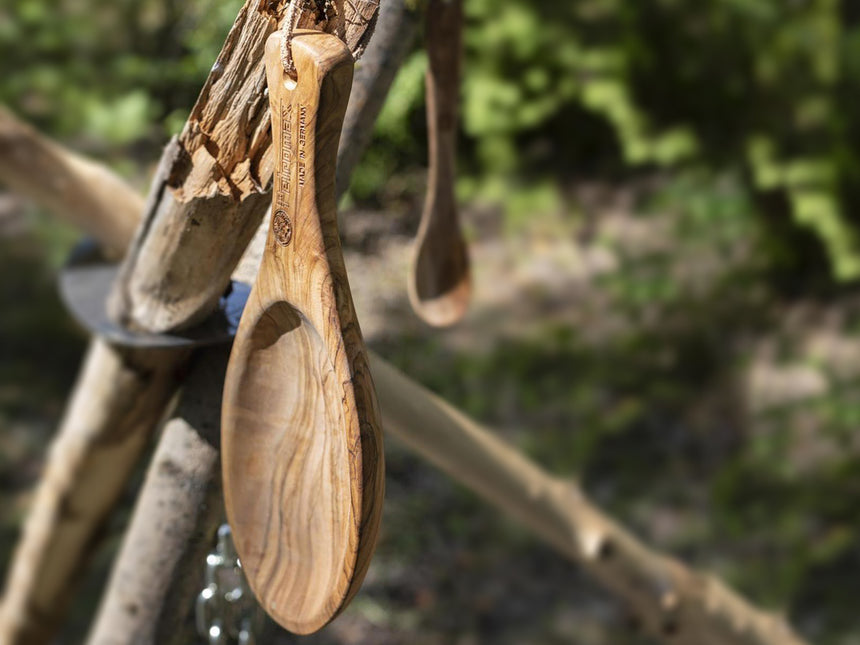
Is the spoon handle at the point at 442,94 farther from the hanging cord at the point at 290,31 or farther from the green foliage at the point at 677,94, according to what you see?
the green foliage at the point at 677,94

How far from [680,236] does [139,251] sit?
1.66 m

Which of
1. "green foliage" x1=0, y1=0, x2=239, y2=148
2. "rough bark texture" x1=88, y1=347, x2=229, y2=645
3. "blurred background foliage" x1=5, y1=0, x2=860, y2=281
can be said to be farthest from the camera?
"blurred background foliage" x1=5, y1=0, x2=860, y2=281

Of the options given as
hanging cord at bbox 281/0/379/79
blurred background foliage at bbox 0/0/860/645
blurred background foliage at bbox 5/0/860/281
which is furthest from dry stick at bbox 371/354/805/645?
blurred background foliage at bbox 5/0/860/281

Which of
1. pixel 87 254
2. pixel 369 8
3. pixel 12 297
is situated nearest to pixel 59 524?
pixel 87 254

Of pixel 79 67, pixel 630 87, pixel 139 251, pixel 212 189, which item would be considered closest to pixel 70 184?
pixel 139 251

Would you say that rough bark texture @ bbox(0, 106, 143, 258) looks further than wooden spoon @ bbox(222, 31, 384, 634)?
Yes

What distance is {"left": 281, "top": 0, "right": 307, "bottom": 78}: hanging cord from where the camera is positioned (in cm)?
43

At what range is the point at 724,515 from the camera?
72.6 inches

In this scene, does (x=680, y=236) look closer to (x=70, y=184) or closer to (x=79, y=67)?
(x=79, y=67)

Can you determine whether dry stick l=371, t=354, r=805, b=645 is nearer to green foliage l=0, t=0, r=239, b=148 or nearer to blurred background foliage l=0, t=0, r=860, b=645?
blurred background foliage l=0, t=0, r=860, b=645

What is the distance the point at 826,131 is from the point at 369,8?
5.27 feet

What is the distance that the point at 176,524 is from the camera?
71cm

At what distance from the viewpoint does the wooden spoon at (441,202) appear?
2.65 feet

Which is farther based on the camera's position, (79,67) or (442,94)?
(79,67)
